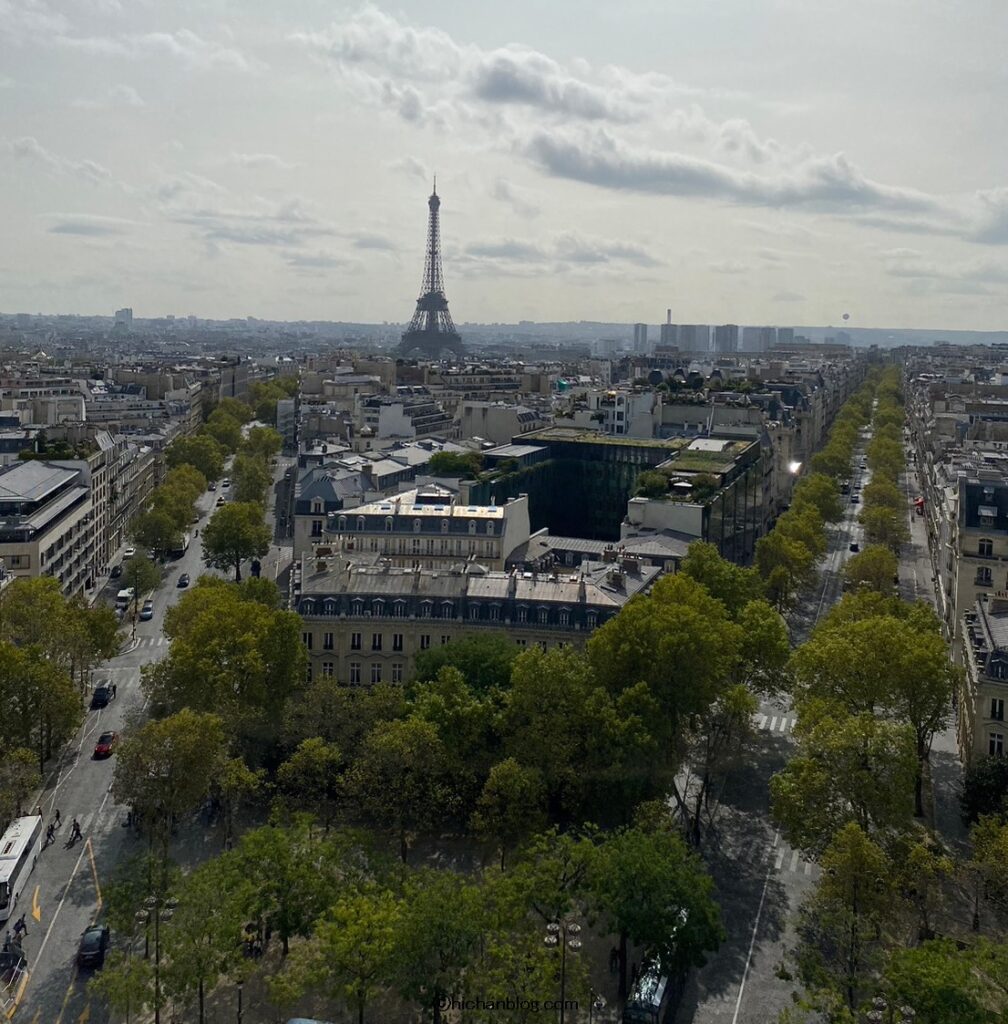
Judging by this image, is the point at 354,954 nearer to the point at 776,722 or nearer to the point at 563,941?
the point at 563,941

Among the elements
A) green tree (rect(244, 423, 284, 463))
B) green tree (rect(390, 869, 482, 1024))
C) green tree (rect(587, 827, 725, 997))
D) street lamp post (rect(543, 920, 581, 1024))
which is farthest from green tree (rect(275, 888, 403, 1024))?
green tree (rect(244, 423, 284, 463))

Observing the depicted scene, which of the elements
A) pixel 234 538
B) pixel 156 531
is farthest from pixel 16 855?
Result: pixel 156 531

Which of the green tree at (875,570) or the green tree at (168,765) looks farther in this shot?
the green tree at (875,570)

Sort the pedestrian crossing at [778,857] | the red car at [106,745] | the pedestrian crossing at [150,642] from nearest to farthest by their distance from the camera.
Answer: the pedestrian crossing at [778,857] < the red car at [106,745] < the pedestrian crossing at [150,642]

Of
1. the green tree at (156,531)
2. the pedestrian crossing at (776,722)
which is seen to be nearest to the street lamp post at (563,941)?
the pedestrian crossing at (776,722)

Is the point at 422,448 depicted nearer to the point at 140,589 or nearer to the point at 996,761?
the point at 140,589

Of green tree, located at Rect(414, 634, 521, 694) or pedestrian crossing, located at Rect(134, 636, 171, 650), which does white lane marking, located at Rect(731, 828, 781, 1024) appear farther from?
pedestrian crossing, located at Rect(134, 636, 171, 650)

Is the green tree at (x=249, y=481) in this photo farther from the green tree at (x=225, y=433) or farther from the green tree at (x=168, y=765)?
the green tree at (x=168, y=765)
